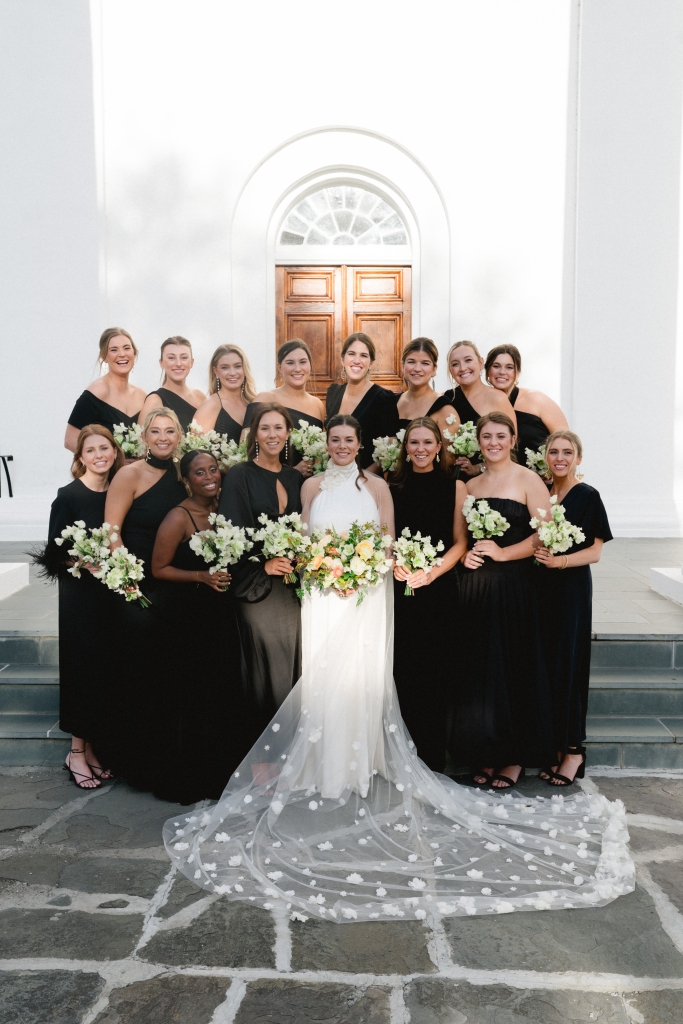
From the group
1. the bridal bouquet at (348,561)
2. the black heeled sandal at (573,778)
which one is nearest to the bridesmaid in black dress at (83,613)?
the bridal bouquet at (348,561)

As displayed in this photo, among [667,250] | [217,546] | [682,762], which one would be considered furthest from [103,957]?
[667,250]

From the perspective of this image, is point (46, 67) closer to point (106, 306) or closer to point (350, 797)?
point (106, 306)

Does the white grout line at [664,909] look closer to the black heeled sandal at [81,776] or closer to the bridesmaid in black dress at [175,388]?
the black heeled sandal at [81,776]

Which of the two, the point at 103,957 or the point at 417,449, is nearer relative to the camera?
the point at 103,957

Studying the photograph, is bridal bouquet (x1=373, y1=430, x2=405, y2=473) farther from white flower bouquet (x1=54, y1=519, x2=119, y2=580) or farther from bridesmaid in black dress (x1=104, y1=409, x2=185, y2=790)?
white flower bouquet (x1=54, y1=519, x2=119, y2=580)

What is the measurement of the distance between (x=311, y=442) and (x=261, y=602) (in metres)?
1.24

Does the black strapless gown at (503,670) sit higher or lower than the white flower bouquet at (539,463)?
lower

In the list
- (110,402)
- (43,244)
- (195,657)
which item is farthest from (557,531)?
(43,244)

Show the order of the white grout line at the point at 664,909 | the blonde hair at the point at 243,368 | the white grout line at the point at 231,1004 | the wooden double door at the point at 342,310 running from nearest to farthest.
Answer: the white grout line at the point at 231,1004 < the white grout line at the point at 664,909 < the blonde hair at the point at 243,368 < the wooden double door at the point at 342,310

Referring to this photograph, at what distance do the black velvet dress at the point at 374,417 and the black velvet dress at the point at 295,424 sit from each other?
5.9 inches

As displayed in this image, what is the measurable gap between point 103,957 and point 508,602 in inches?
109

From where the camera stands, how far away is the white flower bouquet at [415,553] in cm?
474

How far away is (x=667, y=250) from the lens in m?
10.6

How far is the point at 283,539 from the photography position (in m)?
4.62
